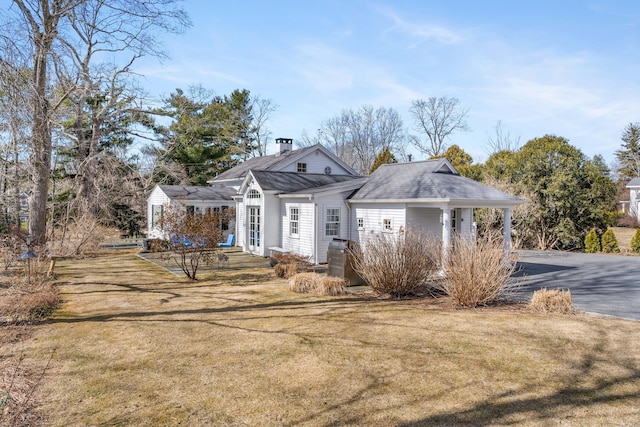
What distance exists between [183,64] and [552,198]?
20.2 m

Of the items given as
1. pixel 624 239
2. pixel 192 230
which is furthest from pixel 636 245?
pixel 192 230

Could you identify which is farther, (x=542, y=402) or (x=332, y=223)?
(x=332, y=223)

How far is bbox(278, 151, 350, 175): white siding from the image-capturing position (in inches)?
932

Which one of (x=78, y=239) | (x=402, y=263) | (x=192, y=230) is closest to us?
(x=402, y=263)

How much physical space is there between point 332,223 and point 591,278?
9.32 meters

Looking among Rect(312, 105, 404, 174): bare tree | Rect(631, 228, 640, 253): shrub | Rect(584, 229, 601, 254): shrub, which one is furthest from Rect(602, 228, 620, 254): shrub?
Rect(312, 105, 404, 174): bare tree

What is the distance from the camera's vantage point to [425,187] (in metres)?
14.9

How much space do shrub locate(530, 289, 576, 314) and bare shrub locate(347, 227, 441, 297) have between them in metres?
2.38

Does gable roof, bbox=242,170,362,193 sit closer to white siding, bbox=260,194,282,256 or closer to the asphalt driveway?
white siding, bbox=260,194,282,256

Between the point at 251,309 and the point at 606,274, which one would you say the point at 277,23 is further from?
the point at 606,274

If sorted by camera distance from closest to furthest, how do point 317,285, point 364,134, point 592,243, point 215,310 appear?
1. point 215,310
2. point 317,285
3. point 592,243
4. point 364,134

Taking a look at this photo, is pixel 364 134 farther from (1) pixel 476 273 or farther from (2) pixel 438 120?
(1) pixel 476 273

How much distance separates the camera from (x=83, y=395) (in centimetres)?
496

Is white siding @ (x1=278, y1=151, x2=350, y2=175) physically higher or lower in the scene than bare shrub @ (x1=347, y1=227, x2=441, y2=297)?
higher
